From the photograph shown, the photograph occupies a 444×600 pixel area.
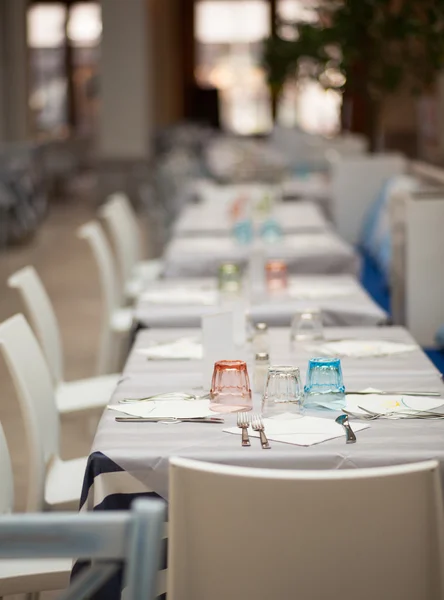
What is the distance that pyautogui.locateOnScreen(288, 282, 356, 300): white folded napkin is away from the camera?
15.1 feet

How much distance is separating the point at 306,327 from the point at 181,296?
110cm

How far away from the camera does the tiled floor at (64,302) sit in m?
5.13

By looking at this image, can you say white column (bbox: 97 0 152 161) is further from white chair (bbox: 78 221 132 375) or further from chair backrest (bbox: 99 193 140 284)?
white chair (bbox: 78 221 132 375)

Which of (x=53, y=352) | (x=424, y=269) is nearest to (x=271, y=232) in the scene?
(x=424, y=269)

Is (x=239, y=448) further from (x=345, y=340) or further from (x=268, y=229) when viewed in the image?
(x=268, y=229)

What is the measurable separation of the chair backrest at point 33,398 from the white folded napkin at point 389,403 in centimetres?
89

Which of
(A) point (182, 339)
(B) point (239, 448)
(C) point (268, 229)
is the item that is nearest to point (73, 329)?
→ (C) point (268, 229)

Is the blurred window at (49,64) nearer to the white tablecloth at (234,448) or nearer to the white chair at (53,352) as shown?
the white chair at (53,352)

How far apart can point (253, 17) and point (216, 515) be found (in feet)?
70.4

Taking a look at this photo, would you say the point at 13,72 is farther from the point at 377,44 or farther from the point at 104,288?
the point at 104,288

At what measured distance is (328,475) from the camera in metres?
1.94

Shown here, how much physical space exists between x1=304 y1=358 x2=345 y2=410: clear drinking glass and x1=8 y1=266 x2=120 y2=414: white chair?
1.31m

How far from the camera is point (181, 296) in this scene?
4.64 metres

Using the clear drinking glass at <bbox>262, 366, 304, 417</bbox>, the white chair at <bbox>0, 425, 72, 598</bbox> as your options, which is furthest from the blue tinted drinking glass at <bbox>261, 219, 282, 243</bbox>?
the white chair at <bbox>0, 425, 72, 598</bbox>
